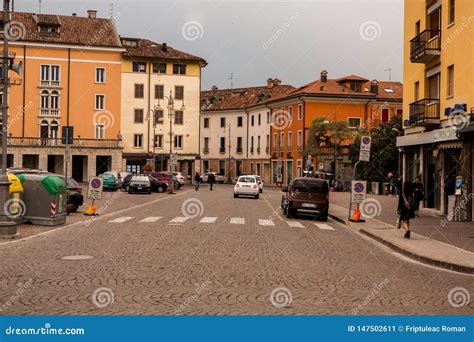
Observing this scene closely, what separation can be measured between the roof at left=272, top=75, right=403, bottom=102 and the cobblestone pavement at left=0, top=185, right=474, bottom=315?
57.6m

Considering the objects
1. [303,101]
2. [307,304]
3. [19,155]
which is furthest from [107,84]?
[307,304]

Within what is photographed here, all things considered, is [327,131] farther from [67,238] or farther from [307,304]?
[307,304]

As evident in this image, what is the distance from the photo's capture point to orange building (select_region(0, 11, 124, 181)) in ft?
230

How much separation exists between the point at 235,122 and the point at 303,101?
21.5m

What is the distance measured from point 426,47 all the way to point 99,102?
167 feet

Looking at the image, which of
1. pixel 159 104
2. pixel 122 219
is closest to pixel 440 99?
pixel 122 219

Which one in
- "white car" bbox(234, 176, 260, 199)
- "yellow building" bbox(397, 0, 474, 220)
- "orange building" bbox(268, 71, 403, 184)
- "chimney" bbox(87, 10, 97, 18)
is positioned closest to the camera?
"yellow building" bbox(397, 0, 474, 220)

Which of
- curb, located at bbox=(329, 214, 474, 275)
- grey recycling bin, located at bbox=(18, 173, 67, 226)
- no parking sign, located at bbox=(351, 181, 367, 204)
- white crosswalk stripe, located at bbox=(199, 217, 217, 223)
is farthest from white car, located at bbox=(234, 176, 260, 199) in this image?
curb, located at bbox=(329, 214, 474, 275)

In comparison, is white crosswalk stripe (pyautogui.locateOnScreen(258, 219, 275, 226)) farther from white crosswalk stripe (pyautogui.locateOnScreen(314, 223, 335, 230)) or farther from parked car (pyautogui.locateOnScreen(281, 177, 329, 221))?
parked car (pyautogui.locateOnScreen(281, 177, 329, 221))

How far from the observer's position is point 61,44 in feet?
235

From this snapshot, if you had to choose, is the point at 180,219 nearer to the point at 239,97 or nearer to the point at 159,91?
the point at 159,91

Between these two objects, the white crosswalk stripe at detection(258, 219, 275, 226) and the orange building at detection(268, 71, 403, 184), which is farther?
the orange building at detection(268, 71, 403, 184)

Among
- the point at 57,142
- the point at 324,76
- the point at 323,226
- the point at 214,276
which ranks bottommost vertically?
the point at 323,226

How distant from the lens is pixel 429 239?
1866cm
